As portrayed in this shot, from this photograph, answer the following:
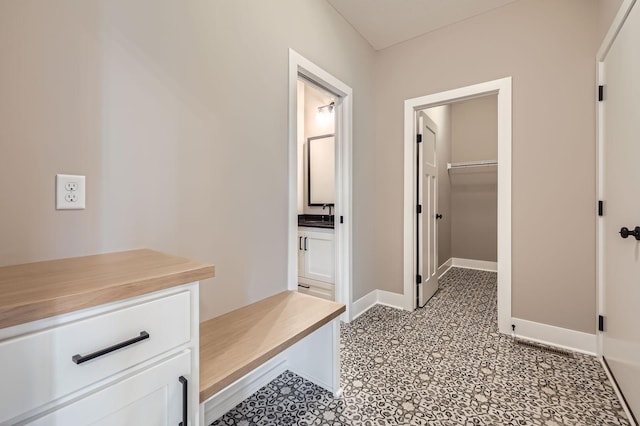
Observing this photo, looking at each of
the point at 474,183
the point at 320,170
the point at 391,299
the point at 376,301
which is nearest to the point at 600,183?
the point at 391,299

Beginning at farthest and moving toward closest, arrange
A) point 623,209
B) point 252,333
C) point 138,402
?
point 623,209 → point 252,333 → point 138,402

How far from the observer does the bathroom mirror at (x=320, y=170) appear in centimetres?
327

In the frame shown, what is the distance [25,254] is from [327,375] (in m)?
1.49

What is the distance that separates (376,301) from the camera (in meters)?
Answer: 2.97

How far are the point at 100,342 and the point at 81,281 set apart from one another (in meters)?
0.17

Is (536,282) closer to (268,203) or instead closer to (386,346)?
(386,346)

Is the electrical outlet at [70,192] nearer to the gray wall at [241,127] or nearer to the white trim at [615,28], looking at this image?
the gray wall at [241,127]

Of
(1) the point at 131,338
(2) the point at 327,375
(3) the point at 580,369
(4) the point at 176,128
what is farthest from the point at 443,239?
(1) the point at 131,338

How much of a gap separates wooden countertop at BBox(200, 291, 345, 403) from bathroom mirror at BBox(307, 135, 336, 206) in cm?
173

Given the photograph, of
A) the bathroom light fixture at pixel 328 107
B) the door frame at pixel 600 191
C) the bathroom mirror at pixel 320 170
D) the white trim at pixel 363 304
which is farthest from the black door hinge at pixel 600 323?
the bathroom light fixture at pixel 328 107

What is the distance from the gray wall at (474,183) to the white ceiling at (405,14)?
2.26 m

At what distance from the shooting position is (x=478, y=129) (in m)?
4.43

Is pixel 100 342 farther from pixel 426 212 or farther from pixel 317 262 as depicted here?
pixel 426 212

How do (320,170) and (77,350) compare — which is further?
(320,170)
